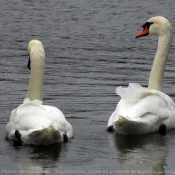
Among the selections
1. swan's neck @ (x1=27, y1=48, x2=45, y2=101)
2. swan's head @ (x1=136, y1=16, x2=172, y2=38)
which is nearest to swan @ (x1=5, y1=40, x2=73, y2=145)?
swan's neck @ (x1=27, y1=48, x2=45, y2=101)

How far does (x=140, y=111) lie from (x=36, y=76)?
1689 millimetres

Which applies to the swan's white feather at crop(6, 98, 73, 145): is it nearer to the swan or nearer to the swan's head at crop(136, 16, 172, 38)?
the swan

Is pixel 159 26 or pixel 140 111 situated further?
pixel 159 26

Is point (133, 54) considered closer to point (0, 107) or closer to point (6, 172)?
point (0, 107)

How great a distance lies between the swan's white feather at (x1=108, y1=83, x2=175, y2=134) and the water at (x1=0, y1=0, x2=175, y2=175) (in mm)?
170

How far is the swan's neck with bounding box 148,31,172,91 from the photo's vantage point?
12820 mm

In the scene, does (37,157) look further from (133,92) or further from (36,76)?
(133,92)

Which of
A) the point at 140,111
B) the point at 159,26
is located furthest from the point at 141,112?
the point at 159,26

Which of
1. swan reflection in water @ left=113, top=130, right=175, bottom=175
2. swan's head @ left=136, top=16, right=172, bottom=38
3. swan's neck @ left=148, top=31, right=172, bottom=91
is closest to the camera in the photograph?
swan reflection in water @ left=113, top=130, right=175, bottom=175

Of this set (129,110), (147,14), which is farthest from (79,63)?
(147,14)

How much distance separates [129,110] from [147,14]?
1512cm

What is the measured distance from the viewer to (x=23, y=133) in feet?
34.8

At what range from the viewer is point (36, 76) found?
11.8 metres

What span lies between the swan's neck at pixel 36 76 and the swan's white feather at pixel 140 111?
1157 mm
